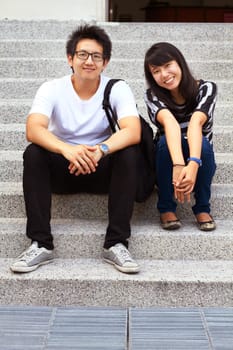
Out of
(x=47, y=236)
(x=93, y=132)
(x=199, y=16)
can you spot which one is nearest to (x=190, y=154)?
(x=93, y=132)

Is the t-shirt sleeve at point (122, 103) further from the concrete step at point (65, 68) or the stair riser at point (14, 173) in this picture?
the concrete step at point (65, 68)

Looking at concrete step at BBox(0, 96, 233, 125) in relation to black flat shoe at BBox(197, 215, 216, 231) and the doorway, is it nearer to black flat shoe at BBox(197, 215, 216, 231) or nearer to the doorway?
black flat shoe at BBox(197, 215, 216, 231)

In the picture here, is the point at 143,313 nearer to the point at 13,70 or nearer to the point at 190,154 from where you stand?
the point at 190,154

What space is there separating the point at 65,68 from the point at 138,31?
1071mm

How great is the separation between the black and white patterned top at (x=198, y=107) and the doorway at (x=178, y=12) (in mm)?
7510

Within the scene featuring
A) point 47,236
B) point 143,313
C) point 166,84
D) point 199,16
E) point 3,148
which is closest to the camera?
point 143,313

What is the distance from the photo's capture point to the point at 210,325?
106 inches

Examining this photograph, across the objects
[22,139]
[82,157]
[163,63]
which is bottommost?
[22,139]

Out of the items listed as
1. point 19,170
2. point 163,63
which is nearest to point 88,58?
point 163,63

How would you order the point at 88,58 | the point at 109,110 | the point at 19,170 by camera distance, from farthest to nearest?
the point at 19,170 → the point at 109,110 → the point at 88,58

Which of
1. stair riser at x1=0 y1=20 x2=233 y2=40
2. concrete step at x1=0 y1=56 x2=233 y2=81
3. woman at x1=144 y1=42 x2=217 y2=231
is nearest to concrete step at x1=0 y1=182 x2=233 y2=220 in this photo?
woman at x1=144 y1=42 x2=217 y2=231

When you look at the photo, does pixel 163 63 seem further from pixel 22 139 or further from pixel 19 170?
pixel 22 139

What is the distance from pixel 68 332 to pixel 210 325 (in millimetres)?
631

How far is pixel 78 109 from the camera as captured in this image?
337 centimetres
